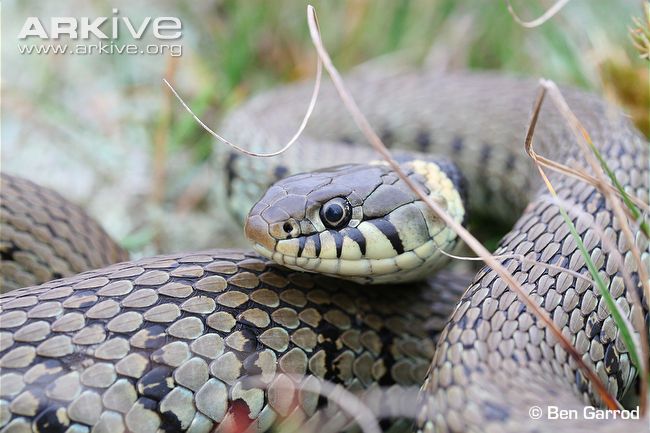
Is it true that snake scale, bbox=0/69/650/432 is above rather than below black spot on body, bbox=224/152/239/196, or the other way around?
below

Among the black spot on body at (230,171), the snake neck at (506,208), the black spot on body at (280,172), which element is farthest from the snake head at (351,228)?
the black spot on body at (230,171)

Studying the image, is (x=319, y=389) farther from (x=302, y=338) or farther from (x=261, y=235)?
(x=261, y=235)

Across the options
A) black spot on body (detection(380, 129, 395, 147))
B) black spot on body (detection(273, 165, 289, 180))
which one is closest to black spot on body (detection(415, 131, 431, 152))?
black spot on body (detection(380, 129, 395, 147))

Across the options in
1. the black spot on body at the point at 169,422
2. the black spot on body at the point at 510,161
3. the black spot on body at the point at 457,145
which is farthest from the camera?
the black spot on body at the point at 457,145

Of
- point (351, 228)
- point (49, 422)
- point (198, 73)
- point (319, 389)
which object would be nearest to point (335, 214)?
point (351, 228)

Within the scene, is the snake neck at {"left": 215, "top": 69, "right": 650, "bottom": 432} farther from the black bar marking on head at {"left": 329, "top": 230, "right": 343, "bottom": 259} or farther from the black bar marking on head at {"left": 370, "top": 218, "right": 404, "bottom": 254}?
the black bar marking on head at {"left": 329, "top": 230, "right": 343, "bottom": 259}

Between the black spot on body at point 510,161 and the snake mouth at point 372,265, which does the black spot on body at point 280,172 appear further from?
the black spot on body at point 510,161
